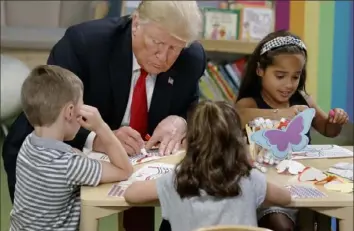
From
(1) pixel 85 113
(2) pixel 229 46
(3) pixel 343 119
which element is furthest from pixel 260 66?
(2) pixel 229 46

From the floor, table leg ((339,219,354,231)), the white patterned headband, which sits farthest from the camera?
the white patterned headband

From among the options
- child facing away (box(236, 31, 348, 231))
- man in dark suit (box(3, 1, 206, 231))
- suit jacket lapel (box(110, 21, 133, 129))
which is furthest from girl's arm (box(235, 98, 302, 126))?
suit jacket lapel (box(110, 21, 133, 129))

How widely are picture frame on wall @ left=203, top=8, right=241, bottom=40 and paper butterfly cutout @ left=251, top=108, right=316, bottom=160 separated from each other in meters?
1.20

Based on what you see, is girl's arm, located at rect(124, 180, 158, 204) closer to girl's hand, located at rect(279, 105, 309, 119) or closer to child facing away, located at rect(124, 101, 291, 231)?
child facing away, located at rect(124, 101, 291, 231)

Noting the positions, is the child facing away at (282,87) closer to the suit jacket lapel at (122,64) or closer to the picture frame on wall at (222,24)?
the suit jacket lapel at (122,64)

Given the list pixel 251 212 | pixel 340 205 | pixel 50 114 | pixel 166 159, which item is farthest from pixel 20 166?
pixel 340 205

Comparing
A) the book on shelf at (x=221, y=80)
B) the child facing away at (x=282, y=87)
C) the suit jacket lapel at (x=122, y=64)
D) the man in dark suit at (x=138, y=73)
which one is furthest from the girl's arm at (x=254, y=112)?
the book on shelf at (x=221, y=80)

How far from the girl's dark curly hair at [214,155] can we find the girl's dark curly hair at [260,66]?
13.2 inches

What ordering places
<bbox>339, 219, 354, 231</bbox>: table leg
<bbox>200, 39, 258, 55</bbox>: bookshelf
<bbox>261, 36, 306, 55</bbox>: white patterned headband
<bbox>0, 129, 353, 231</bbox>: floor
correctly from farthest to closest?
<bbox>200, 39, 258, 55</bbox>: bookshelf
<bbox>261, 36, 306, 55</bbox>: white patterned headband
<bbox>0, 129, 353, 231</bbox>: floor
<bbox>339, 219, 354, 231</bbox>: table leg

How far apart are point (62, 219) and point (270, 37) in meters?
0.53

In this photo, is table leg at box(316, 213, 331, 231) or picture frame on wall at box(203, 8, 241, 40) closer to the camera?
table leg at box(316, 213, 331, 231)

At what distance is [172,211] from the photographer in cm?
88

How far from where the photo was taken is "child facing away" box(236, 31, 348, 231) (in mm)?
A: 1141

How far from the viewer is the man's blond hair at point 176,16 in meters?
1.07
